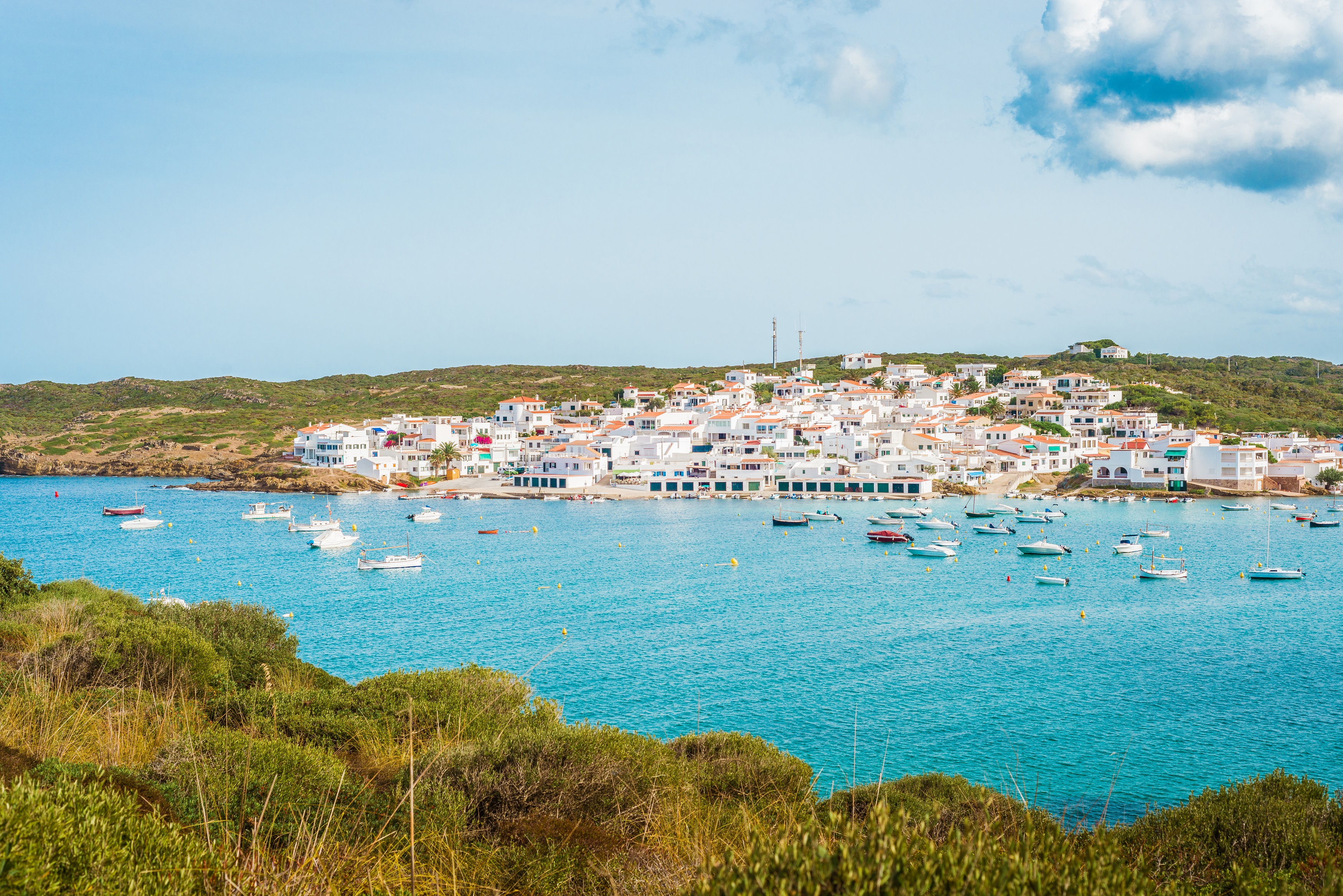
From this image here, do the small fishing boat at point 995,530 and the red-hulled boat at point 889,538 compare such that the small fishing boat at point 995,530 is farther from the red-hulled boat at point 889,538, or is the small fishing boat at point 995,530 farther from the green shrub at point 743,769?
the green shrub at point 743,769

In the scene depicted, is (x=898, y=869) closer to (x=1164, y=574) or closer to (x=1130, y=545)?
(x=1164, y=574)

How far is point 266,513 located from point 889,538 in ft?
134

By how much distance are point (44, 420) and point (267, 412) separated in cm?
2699

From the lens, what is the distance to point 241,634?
55.0 ft

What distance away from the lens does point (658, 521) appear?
182 feet

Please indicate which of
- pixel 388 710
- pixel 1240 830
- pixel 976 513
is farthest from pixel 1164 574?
pixel 388 710

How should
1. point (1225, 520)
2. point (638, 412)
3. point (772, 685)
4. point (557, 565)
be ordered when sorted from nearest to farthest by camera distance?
point (772, 685), point (557, 565), point (1225, 520), point (638, 412)

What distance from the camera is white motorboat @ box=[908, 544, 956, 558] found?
4281 cm

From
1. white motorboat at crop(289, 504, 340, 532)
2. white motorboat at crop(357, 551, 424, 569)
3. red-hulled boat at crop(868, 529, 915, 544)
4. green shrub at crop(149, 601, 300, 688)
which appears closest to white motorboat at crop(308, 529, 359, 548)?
white motorboat at crop(289, 504, 340, 532)

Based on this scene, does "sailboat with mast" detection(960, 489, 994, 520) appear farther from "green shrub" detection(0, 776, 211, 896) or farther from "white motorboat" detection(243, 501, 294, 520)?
"green shrub" detection(0, 776, 211, 896)

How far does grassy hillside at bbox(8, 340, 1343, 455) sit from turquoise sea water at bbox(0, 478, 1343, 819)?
4098 cm

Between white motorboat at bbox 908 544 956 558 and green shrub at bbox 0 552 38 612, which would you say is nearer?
green shrub at bbox 0 552 38 612

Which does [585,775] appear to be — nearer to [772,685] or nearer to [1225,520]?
[772,685]

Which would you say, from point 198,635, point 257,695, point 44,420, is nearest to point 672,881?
point 257,695
